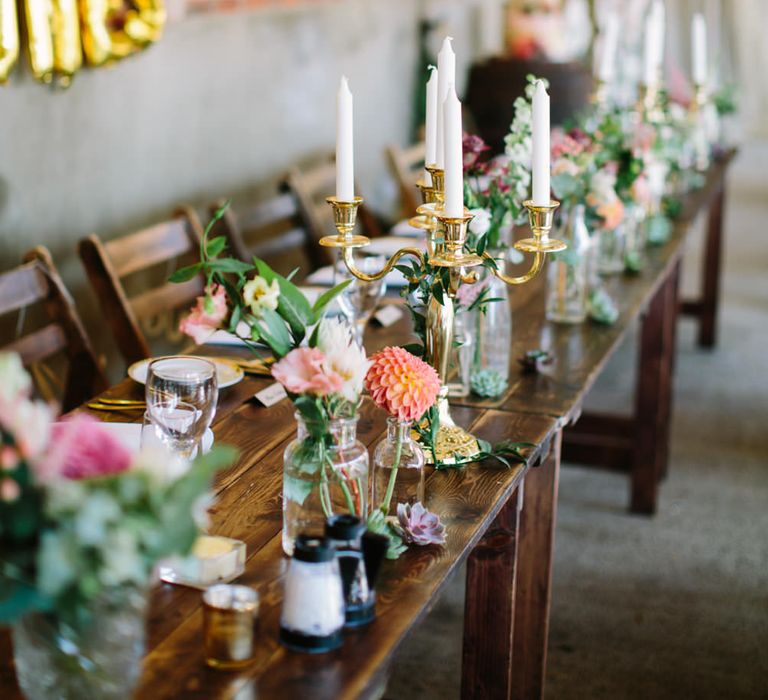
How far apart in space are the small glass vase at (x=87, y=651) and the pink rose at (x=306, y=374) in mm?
321

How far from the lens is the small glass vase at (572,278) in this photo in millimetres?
2547

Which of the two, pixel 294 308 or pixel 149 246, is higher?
pixel 294 308

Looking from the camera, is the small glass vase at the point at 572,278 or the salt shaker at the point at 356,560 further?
the small glass vase at the point at 572,278

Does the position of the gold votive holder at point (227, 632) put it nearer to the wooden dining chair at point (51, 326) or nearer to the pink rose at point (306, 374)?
the pink rose at point (306, 374)

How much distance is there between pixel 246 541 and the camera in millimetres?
1447

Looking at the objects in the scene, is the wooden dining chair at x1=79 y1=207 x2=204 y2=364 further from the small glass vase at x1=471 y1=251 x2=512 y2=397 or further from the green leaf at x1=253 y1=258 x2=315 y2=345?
the green leaf at x1=253 y1=258 x2=315 y2=345

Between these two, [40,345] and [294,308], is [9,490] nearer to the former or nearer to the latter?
[294,308]

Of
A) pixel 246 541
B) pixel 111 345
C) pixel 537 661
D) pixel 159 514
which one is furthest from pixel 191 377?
pixel 111 345

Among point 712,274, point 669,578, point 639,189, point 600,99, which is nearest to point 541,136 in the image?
point 639,189

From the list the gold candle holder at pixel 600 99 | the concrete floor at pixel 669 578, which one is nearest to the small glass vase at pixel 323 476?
Answer: the concrete floor at pixel 669 578

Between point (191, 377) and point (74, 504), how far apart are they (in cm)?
58

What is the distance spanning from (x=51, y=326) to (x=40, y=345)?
6 cm

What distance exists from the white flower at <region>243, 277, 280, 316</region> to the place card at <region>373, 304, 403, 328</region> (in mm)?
1179

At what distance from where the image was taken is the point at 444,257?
60.2 inches
